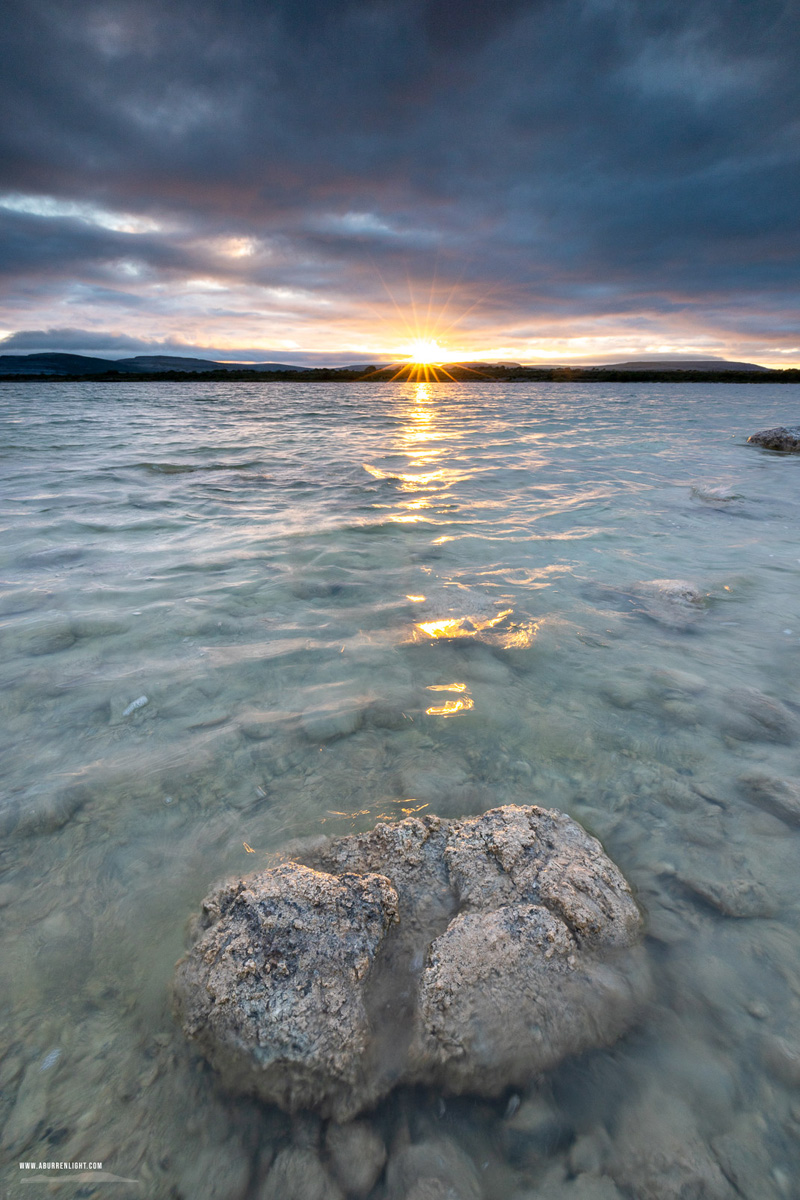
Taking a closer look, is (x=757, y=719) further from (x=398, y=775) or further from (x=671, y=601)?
(x=398, y=775)

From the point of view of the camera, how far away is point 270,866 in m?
2.22

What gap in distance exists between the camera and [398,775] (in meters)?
2.74

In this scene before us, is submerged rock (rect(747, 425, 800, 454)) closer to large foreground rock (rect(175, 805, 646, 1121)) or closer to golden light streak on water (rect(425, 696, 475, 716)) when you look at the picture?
golden light streak on water (rect(425, 696, 475, 716))

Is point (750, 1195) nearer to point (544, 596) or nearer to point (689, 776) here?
point (689, 776)

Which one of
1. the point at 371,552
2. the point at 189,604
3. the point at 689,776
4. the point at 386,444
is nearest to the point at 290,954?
the point at 689,776

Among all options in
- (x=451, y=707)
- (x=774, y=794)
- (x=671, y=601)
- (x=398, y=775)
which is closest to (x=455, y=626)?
(x=451, y=707)

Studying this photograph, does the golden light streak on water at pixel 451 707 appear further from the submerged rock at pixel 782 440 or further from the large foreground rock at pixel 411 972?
the submerged rock at pixel 782 440

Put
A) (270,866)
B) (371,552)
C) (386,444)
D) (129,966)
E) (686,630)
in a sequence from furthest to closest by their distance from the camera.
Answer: (386,444) → (371,552) → (686,630) → (270,866) → (129,966)

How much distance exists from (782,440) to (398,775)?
17742mm

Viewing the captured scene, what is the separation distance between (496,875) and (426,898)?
0.29 metres

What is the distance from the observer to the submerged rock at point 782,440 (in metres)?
14.7

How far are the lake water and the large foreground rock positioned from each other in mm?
82

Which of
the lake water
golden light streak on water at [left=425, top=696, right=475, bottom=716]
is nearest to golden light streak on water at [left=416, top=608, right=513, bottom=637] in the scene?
the lake water

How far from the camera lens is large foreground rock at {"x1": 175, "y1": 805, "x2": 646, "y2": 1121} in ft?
5.03
